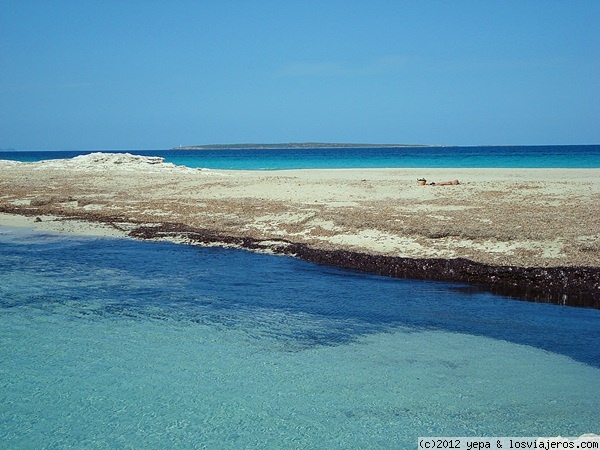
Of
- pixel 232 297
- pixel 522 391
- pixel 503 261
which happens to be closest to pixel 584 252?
pixel 503 261

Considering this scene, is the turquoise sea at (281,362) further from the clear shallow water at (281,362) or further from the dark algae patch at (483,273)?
the dark algae patch at (483,273)

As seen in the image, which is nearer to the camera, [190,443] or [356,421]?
[190,443]

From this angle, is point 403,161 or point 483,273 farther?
point 403,161

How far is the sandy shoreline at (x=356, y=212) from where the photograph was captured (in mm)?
14547

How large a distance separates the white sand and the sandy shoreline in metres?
0.04

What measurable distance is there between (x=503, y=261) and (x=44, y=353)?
10.0 meters

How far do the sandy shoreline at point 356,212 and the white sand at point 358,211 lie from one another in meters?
0.04

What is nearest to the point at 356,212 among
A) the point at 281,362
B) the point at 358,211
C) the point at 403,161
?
the point at 358,211

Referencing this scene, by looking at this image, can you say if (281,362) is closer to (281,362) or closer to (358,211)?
(281,362)

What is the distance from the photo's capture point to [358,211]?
19.2 metres

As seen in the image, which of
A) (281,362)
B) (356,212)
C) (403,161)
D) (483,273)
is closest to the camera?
(281,362)

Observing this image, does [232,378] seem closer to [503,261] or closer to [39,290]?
[39,290]

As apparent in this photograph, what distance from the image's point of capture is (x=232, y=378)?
8.28 m

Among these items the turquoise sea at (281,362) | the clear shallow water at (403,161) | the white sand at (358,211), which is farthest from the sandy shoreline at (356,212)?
the clear shallow water at (403,161)
